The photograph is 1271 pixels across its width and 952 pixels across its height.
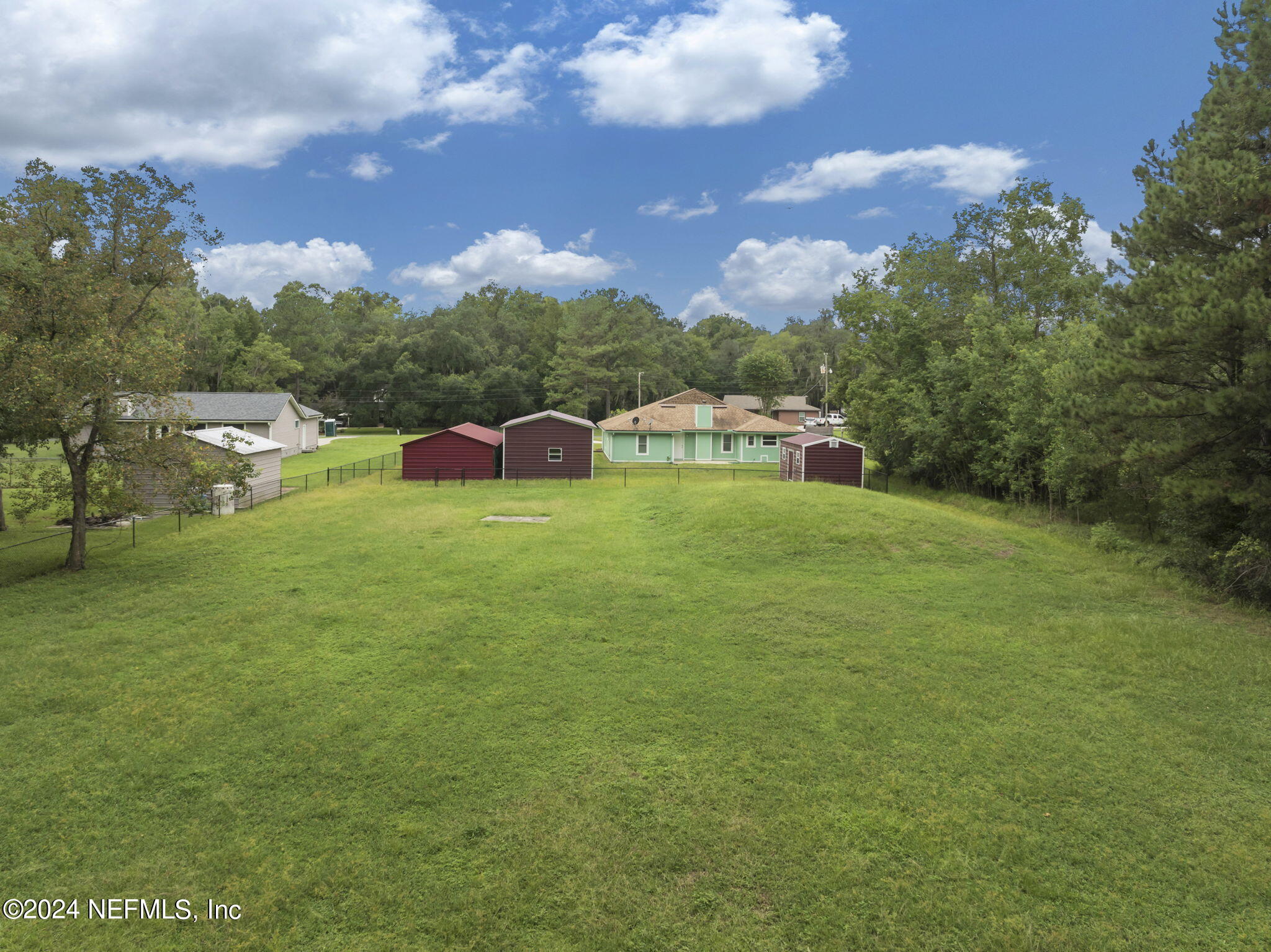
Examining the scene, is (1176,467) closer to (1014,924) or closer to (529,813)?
(1014,924)

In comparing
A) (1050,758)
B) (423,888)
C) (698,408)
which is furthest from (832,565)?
(698,408)

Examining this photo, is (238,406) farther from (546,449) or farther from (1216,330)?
(1216,330)

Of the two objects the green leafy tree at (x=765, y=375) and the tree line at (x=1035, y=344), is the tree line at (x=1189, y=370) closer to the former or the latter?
the tree line at (x=1035, y=344)

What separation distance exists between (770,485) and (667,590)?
43.7ft

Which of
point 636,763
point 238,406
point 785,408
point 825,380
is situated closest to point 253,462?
point 238,406

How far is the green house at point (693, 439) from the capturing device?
42375 mm

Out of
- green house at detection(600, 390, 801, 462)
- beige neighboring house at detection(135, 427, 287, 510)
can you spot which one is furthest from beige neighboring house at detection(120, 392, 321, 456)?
green house at detection(600, 390, 801, 462)

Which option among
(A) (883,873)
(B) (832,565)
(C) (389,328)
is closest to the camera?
(A) (883,873)

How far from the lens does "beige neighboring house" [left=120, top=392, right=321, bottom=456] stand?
4128 centimetres

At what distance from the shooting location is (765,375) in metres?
70.0

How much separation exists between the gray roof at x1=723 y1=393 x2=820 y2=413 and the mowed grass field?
52.7m

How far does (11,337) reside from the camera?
13.5 metres

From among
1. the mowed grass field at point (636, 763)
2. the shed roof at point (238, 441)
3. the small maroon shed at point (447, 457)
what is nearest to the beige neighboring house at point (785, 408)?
the small maroon shed at point (447, 457)

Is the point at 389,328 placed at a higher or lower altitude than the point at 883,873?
higher
